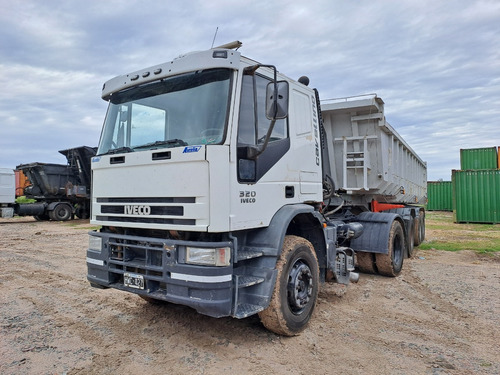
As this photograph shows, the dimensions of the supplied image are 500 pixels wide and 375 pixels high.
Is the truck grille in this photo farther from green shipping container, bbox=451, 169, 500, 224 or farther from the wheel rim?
green shipping container, bbox=451, 169, 500, 224

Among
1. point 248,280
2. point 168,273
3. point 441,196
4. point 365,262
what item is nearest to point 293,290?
point 248,280

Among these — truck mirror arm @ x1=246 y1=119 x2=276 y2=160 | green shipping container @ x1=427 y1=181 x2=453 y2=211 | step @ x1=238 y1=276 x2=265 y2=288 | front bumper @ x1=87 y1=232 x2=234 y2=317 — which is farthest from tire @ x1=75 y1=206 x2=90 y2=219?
green shipping container @ x1=427 y1=181 x2=453 y2=211

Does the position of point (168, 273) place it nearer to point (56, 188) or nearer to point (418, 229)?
point (418, 229)

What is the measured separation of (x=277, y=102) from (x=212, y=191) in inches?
40.2

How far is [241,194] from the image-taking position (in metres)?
3.43

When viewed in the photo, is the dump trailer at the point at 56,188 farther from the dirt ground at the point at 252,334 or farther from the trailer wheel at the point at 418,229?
the trailer wheel at the point at 418,229

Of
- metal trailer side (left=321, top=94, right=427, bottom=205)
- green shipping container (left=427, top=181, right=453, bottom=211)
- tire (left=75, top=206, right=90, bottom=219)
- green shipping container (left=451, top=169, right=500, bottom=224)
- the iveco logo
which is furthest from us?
green shipping container (left=427, top=181, right=453, bottom=211)

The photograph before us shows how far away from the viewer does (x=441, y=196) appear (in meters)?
29.1

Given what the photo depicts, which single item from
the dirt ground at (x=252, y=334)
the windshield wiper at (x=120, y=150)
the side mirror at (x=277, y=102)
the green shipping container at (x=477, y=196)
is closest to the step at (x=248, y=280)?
the dirt ground at (x=252, y=334)

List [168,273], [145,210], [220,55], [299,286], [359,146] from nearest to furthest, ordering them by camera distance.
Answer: [168,273] < [220,55] < [145,210] < [299,286] < [359,146]

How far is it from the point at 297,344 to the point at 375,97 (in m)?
4.25

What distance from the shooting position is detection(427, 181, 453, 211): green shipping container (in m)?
28.8

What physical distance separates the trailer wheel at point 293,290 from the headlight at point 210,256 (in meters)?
0.69

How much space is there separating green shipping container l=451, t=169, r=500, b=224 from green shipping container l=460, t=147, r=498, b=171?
7.72 feet
